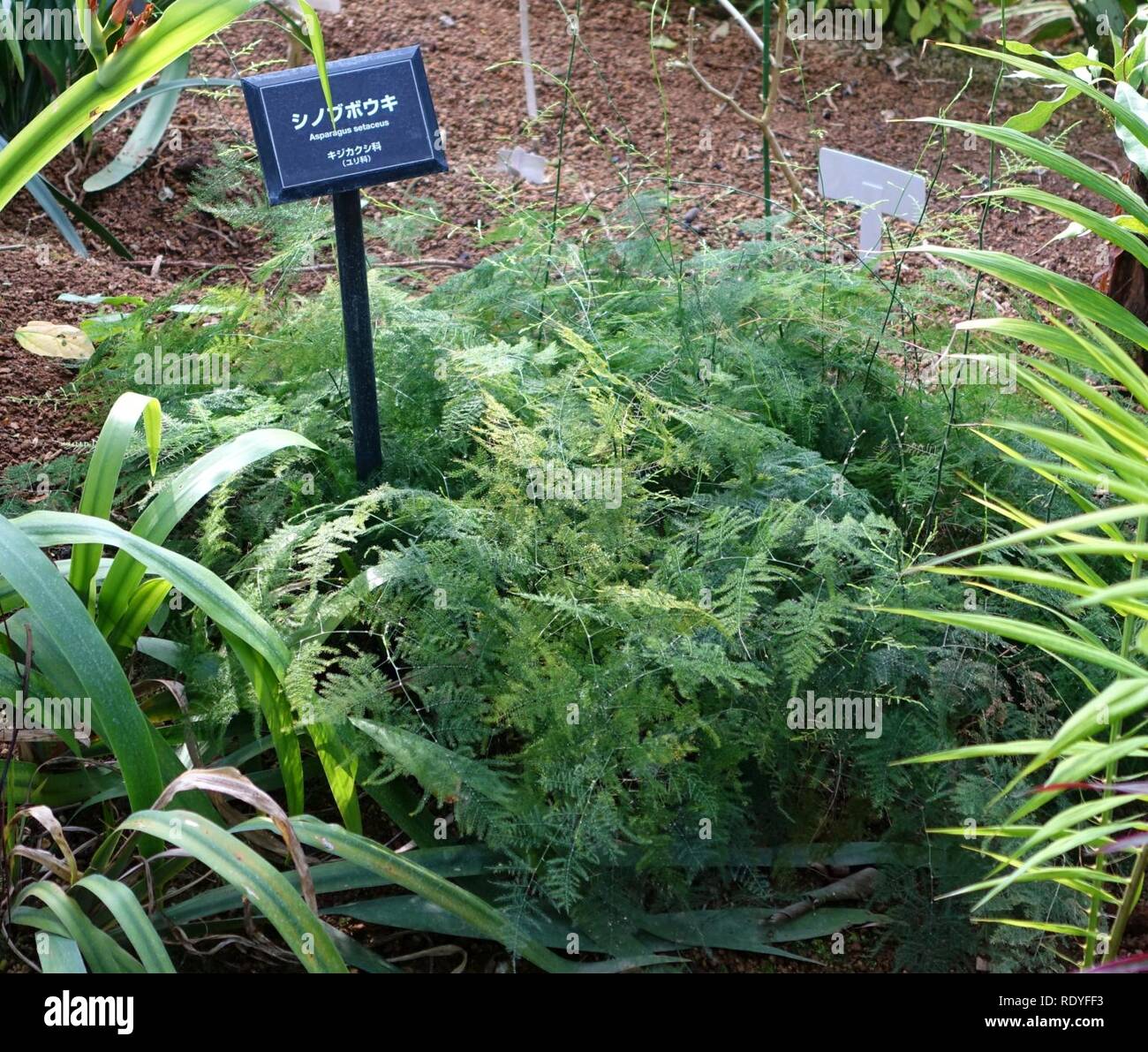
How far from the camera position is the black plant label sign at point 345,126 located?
6.64 feet

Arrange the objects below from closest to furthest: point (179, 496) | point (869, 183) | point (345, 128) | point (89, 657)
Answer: point (89, 657)
point (179, 496)
point (345, 128)
point (869, 183)

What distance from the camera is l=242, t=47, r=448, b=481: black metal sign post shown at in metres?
2.03

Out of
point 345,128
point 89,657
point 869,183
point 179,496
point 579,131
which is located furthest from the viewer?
point 579,131

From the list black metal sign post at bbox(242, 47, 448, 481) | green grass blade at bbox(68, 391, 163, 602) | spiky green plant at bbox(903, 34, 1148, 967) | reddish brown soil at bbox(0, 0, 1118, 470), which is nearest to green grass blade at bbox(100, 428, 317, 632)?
green grass blade at bbox(68, 391, 163, 602)

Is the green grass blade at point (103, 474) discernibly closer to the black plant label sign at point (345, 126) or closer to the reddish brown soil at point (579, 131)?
the black plant label sign at point (345, 126)

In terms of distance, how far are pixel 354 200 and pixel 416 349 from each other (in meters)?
0.37

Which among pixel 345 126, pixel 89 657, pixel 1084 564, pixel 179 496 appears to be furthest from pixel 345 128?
pixel 1084 564

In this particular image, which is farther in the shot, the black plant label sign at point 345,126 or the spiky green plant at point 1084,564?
the black plant label sign at point 345,126

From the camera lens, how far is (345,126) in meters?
2.05

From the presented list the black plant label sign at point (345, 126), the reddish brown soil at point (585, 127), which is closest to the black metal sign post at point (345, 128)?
the black plant label sign at point (345, 126)

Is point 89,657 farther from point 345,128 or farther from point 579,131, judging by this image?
point 579,131

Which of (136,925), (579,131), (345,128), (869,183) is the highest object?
(345,128)

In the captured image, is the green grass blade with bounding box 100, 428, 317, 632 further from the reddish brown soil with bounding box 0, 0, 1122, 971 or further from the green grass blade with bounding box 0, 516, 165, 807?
the reddish brown soil with bounding box 0, 0, 1122, 971
